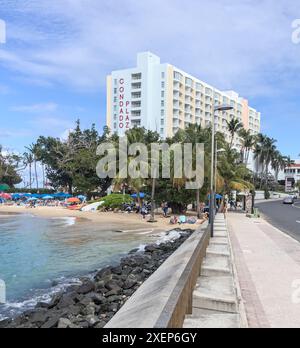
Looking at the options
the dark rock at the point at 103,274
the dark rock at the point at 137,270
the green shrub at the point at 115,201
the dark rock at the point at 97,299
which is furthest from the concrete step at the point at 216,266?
the green shrub at the point at 115,201

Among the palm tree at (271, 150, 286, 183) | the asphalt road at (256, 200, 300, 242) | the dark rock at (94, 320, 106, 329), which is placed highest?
the palm tree at (271, 150, 286, 183)

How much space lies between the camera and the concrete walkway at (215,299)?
23.4 feet

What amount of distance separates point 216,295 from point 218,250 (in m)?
6.69

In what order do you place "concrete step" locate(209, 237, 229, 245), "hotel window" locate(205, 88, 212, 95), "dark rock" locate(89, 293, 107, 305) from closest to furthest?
"dark rock" locate(89, 293, 107, 305) → "concrete step" locate(209, 237, 229, 245) → "hotel window" locate(205, 88, 212, 95)

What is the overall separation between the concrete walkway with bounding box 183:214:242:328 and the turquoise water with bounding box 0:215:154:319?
5.99 metres

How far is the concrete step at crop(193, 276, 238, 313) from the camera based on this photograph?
7992mm

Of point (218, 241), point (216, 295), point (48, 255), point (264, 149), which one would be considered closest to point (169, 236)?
point (48, 255)

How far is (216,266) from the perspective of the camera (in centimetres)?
1184

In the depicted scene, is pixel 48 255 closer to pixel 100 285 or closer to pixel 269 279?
pixel 100 285

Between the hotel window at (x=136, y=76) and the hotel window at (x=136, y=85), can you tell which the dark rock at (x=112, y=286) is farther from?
the hotel window at (x=136, y=76)

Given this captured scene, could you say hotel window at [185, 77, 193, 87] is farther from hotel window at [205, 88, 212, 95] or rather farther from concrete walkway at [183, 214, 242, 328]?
concrete walkway at [183, 214, 242, 328]

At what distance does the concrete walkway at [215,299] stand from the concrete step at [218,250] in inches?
67.0

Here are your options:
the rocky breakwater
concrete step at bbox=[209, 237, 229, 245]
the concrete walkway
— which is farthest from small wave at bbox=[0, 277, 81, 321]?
concrete step at bbox=[209, 237, 229, 245]
